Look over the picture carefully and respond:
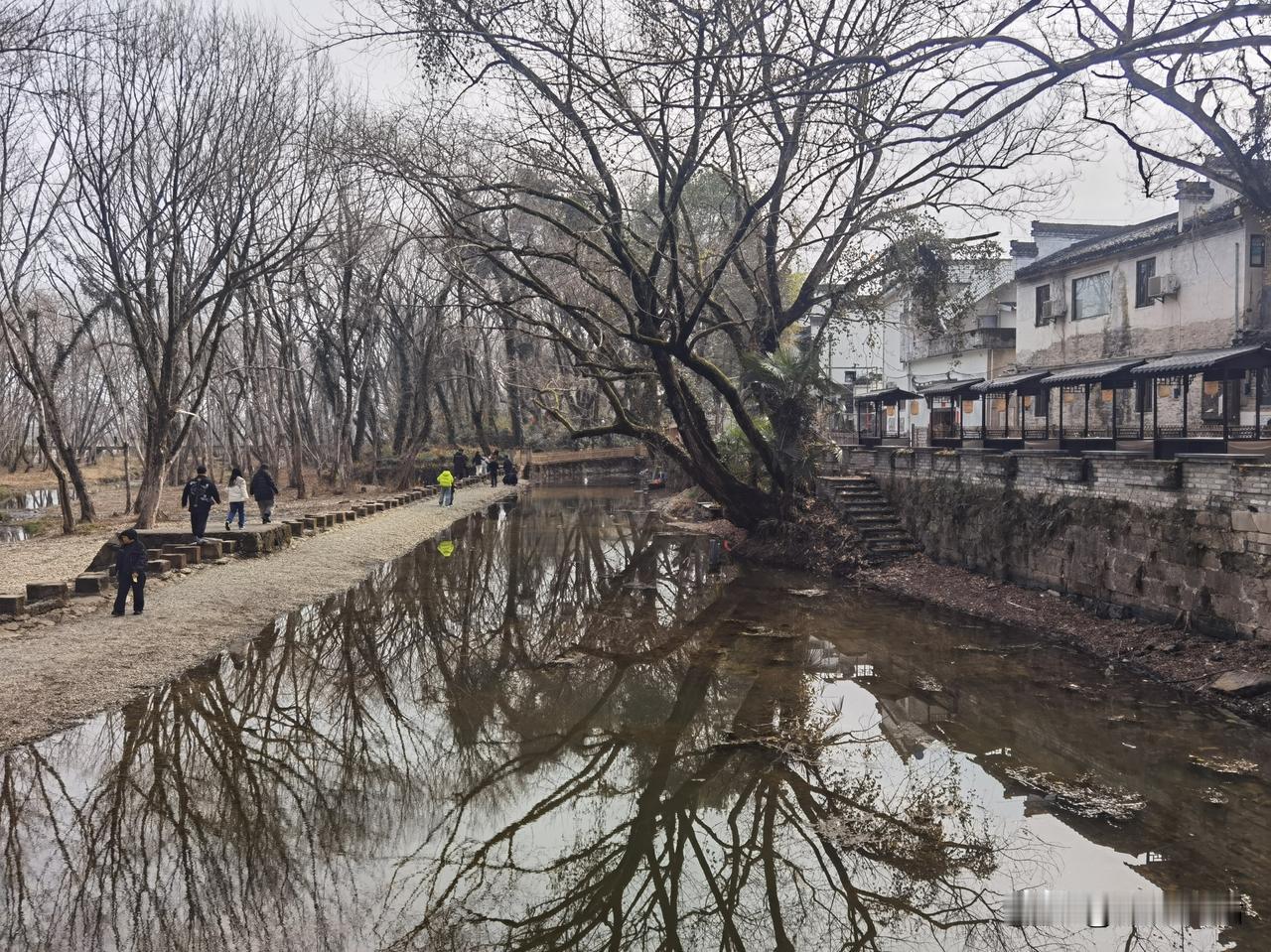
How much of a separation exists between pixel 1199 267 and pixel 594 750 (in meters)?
22.4

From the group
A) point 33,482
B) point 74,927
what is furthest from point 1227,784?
point 33,482

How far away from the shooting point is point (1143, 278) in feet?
81.9

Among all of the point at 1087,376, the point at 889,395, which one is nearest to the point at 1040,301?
the point at 889,395

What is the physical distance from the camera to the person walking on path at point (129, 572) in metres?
12.3

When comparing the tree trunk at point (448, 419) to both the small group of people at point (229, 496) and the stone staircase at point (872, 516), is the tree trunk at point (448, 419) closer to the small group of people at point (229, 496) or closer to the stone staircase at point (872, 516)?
the small group of people at point (229, 496)

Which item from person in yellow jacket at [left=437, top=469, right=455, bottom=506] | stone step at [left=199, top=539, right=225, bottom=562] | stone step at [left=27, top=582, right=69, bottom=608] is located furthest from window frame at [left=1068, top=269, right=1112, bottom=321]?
stone step at [left=27, top=582, right=69, bottom=608]

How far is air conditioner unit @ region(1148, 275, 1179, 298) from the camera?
23422 mm

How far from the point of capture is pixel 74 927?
520cm

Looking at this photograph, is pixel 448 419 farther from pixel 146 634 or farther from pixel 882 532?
pixel 146 634

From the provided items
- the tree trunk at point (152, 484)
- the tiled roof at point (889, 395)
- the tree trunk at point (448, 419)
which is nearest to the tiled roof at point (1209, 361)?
the tiled roof at point (889, 395)

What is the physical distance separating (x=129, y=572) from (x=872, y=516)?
14799mm

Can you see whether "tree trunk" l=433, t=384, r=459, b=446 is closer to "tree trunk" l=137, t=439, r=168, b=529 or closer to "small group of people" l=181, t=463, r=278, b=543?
"small group of people" l=181, t=463, r=278, b=543

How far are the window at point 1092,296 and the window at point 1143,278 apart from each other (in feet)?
3.39

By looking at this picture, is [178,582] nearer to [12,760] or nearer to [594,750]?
[12,760]
